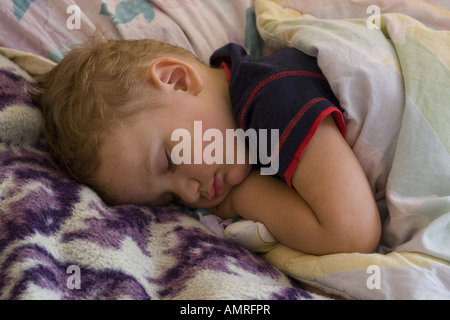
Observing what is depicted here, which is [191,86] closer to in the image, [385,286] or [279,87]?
[279,87]

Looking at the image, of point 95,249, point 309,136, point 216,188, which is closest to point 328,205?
point 309,136

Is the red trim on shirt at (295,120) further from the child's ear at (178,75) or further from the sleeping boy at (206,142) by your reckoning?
the child's ear at (178,75)

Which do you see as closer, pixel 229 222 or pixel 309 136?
pixel 309 136

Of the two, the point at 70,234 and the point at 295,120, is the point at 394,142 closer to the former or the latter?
the point at 295,120

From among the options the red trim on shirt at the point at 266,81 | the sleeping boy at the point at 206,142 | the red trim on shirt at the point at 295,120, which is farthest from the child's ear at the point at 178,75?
the red trim on shirt at the point at 295,120

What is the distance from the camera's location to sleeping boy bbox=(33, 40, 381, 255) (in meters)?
0.89

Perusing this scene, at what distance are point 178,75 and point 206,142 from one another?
17 cm

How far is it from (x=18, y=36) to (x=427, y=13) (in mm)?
982

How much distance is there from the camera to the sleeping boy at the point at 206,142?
2.93 feet

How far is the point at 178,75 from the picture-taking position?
41.1 inches

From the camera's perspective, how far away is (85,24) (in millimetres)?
1233

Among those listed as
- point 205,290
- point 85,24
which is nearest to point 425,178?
point 205,290

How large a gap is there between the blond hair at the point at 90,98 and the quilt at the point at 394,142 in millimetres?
350

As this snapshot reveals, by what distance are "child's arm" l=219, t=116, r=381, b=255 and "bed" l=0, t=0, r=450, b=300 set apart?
3 centimetres
